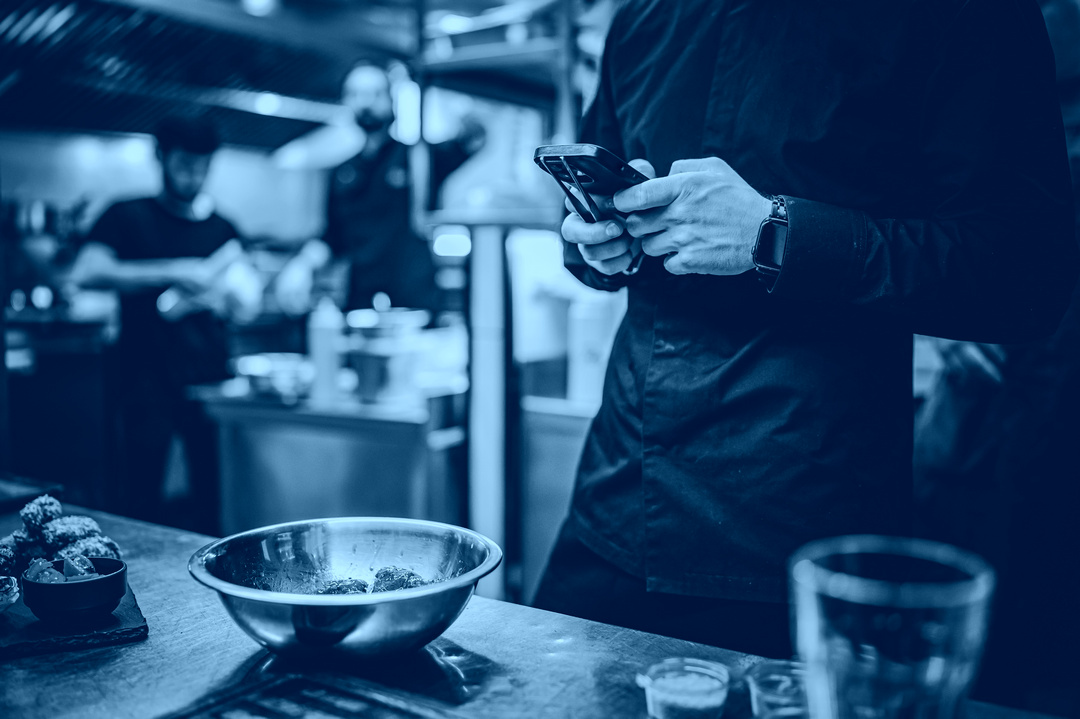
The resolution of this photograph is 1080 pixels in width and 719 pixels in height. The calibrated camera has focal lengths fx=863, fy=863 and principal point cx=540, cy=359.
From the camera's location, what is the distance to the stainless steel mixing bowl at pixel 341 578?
30.9 inches

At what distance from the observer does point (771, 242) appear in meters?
0.99

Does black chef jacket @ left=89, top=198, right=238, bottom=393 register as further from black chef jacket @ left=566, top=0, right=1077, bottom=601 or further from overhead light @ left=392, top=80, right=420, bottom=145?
black chef jacket @ left=566, top=0, right=1077, bottom=601

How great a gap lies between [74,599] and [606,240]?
0.74m

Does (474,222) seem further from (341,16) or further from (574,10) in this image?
(341,16)

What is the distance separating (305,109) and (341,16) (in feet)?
5.55

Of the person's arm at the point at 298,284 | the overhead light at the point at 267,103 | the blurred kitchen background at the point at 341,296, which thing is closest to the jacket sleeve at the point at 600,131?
the blurred kitchen background at the point at 341,296

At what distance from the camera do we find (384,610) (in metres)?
0.79

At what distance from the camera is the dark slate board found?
898 mm

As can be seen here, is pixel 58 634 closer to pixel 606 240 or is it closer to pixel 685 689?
pixel 685 689

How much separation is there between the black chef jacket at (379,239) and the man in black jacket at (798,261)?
10.7ft

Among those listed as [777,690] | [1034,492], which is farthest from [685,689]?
[1034,492]

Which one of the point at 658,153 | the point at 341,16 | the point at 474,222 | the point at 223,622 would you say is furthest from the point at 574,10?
the point at 341,16

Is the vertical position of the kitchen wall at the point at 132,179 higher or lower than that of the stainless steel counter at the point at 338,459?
higher

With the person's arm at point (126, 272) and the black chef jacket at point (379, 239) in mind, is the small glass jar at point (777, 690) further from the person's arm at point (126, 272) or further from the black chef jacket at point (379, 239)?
the black chef jacket at point (379, 239)
